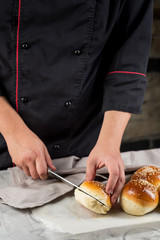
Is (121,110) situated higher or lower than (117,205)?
higher

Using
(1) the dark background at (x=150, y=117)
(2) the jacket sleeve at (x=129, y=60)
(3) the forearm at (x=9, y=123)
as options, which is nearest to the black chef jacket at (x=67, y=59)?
(2) the jacket sleeve at (x=129, y=60)

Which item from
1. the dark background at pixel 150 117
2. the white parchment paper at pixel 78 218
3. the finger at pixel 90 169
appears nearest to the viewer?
the white parchment paper at pixel 78 218

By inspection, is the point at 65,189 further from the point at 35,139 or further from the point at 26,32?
→ the point at 26,32

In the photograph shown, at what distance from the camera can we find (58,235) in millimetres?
760

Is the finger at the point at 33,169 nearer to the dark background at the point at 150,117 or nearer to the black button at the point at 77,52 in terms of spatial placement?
the black button at the point at 77,52

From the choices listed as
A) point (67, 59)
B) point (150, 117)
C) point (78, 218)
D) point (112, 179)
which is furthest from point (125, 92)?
point (150, 117)

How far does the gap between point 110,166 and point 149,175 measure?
0.15 meters

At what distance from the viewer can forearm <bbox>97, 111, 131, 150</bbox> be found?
96 centimetres

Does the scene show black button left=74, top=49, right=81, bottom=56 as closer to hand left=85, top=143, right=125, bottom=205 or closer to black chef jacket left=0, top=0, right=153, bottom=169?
black chef jacket left=0, top=0, right=153, bottom=169

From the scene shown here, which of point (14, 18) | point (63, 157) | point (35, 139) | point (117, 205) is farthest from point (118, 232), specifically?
point (14, 18)

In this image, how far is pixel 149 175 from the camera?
0.97 m

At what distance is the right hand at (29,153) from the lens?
35.0 inches

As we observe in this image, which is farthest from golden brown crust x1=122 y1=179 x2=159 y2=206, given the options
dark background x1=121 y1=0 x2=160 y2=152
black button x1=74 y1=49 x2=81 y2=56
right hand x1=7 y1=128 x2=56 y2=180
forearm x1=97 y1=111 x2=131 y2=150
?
dark background x1=121 y1=0 x2=160 y2=152

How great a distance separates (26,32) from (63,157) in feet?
1.46
